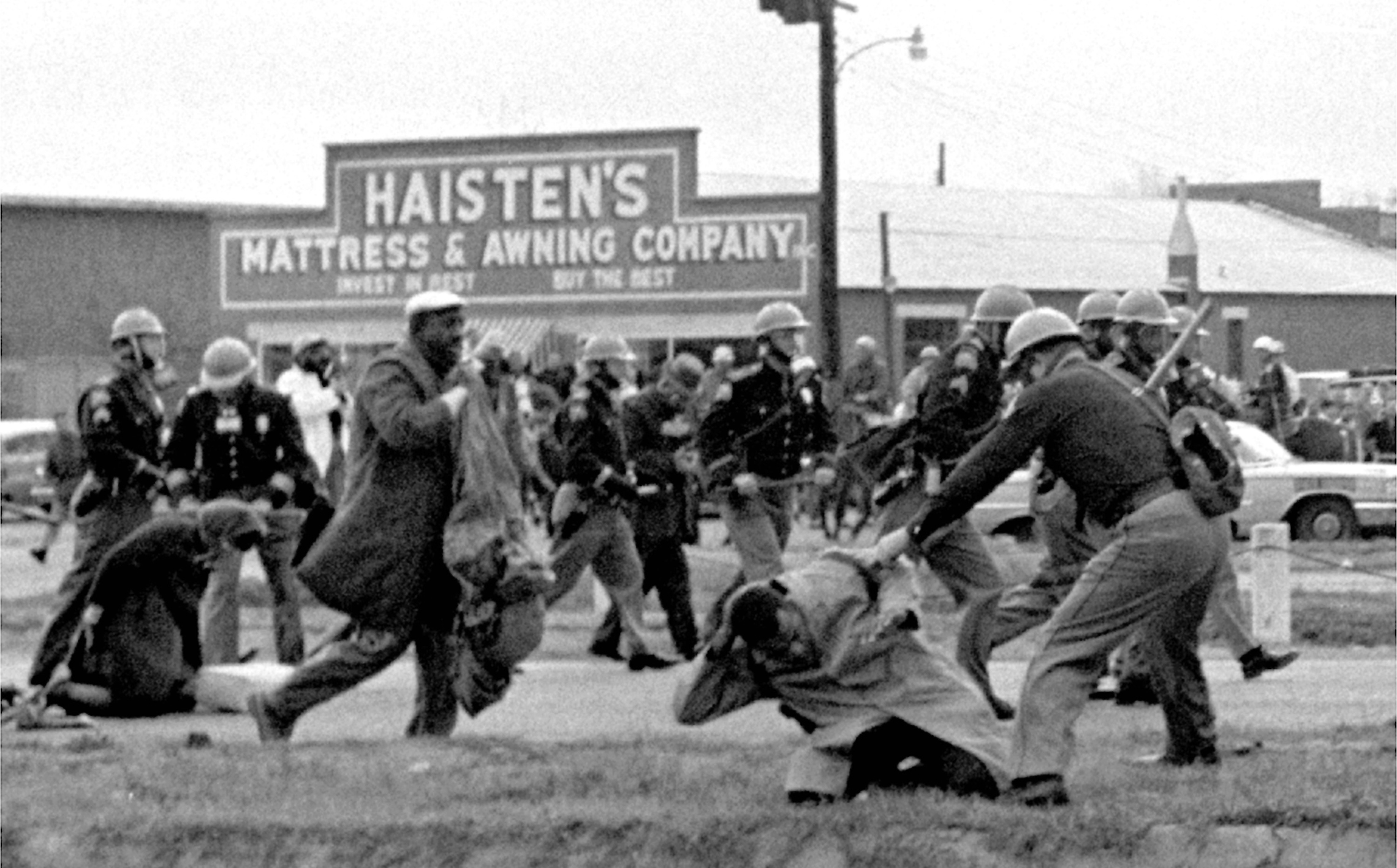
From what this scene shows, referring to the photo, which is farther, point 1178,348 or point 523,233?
point 523,233

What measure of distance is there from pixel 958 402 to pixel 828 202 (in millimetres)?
25945

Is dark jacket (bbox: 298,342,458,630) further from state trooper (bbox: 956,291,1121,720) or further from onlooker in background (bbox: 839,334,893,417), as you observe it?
onlooker in background (bbox: 839,334,893,417)

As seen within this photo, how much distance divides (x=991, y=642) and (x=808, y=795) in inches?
155

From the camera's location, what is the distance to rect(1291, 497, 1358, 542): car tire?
28.1 metres

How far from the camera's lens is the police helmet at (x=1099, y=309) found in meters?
13.8

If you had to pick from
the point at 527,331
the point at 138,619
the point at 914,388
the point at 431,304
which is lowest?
the point at 138,619

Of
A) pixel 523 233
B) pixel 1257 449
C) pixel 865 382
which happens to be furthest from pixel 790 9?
pixel 523 233

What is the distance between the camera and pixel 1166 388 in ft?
46.4

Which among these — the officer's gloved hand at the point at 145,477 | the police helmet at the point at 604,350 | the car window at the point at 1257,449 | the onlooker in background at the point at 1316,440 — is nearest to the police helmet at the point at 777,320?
the police helmet at the point at 604,350

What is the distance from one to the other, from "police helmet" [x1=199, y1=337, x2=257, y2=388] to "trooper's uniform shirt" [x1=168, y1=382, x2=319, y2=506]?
49 millimetres

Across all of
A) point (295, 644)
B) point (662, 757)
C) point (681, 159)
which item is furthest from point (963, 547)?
point (681, 159)

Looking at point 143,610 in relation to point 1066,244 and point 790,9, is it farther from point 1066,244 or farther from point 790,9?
point 1066,244

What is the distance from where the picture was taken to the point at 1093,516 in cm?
981

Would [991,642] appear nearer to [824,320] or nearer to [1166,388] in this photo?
[1166,388]
